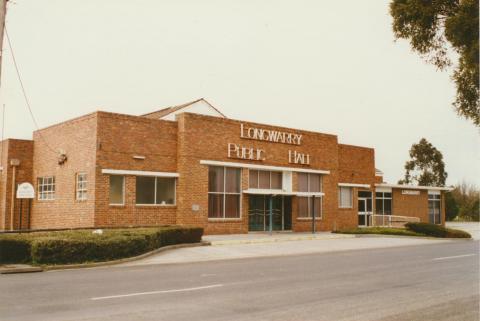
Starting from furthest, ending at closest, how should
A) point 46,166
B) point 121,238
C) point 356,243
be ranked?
point 46,166
point 356,243
point 121,238

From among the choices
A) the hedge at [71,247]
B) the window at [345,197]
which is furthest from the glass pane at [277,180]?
the hedge at [71,247]

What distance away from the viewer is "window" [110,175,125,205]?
80.6ft

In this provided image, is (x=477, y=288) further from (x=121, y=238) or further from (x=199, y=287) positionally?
(x=121, y=238)

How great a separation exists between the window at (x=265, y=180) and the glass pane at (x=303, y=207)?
171 cm

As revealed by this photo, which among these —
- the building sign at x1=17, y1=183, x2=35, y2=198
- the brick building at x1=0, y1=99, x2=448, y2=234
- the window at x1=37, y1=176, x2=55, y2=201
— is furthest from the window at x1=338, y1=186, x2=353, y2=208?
the building sign at x1=17, y1=183, x2=35, y2=198

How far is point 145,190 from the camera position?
84.2ft

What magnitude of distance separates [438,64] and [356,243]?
50.7ft

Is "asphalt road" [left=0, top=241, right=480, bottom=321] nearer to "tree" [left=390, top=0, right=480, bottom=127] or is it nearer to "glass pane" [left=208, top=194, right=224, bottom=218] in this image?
"tree" [left=390, top=0, right=480, bottom=127]

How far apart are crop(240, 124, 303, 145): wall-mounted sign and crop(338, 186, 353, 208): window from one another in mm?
5994

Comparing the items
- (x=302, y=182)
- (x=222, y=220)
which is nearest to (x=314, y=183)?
(x=302, y=182)

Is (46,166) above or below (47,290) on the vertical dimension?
above

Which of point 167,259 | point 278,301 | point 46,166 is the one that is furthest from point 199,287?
point 46,166

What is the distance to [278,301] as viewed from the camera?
9.62 meters

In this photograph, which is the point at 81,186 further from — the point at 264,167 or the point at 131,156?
the point at 264,167
